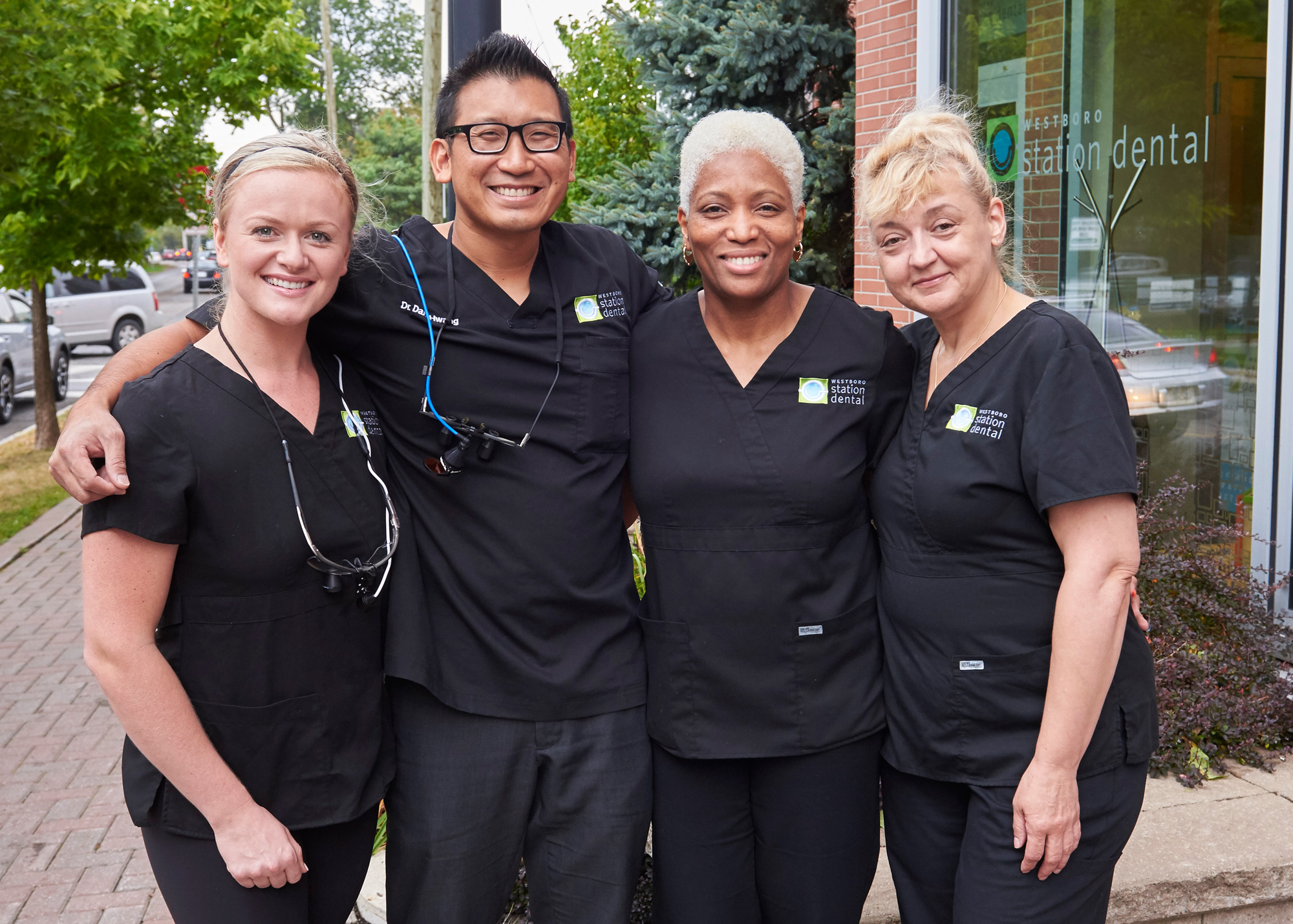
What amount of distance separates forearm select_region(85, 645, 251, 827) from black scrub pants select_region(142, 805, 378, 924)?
9cm

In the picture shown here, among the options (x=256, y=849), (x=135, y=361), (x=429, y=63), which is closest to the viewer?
(x=256, y=849)

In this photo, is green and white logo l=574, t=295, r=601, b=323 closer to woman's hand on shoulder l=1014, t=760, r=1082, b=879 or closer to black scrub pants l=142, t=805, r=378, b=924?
black scrub pants l=142, t=805, r=378, b=924

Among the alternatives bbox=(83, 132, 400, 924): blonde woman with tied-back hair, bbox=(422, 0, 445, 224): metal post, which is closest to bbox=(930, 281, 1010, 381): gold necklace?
bbox=(83, 132, 400, 924): blonde woman with tied-back hair

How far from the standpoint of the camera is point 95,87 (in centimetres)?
812

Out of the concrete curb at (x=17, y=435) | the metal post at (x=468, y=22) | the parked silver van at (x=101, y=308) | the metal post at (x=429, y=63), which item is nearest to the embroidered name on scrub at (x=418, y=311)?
the metal post at (x=468, y=22)

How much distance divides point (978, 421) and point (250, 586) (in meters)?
1.39

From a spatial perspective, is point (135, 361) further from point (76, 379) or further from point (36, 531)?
point (76, 379)

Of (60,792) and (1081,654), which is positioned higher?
(1081,654)

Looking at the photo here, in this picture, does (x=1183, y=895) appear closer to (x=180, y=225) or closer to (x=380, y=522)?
(x=380, y=522)

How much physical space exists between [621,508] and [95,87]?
292 inches

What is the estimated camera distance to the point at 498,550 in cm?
231

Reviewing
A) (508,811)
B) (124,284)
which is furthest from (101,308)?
(508,811)

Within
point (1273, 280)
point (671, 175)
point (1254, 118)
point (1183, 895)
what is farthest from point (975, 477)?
point (671, 175)

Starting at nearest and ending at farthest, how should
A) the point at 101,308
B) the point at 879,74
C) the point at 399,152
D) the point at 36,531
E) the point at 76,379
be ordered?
the point at 879,74 < the point at 36,531 < the point at 76,379 < the point at 101,308 < the point at 399,152
